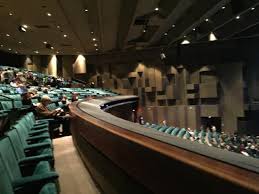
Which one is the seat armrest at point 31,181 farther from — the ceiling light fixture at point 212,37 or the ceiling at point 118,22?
the ceiling light fixture at point 212,37

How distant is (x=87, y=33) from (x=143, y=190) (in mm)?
11221

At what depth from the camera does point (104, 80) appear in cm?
1605

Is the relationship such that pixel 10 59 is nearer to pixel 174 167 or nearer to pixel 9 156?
pixel 9 156

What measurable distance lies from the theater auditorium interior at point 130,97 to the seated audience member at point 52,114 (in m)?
0.02

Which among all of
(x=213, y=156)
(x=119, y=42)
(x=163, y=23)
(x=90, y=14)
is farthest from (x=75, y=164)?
(x=119, y=42)

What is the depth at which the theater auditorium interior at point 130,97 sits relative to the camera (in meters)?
0.88

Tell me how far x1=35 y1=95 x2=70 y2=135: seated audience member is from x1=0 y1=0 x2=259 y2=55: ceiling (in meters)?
4.24

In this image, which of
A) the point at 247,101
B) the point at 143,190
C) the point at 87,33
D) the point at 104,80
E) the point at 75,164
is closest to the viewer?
the point at 143,190

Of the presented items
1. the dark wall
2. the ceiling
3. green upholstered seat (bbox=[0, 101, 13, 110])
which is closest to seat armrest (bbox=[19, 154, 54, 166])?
green upholstered seat (bbox=[0, 101, 13, 110])

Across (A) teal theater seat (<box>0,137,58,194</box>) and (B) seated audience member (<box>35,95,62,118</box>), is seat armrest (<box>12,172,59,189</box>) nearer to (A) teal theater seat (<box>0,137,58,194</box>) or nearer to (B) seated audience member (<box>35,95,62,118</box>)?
(A) teal theater seat (<box>0,137,58,194</box>)

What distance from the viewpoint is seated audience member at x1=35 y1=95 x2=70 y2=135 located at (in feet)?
14.2

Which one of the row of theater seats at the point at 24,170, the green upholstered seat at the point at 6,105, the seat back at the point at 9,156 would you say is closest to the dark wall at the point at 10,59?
the green upholstered seat at the point at 6,105

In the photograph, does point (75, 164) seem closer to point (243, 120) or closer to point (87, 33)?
point (87, 33)

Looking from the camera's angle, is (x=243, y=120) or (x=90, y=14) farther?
(x=243, y=120)
